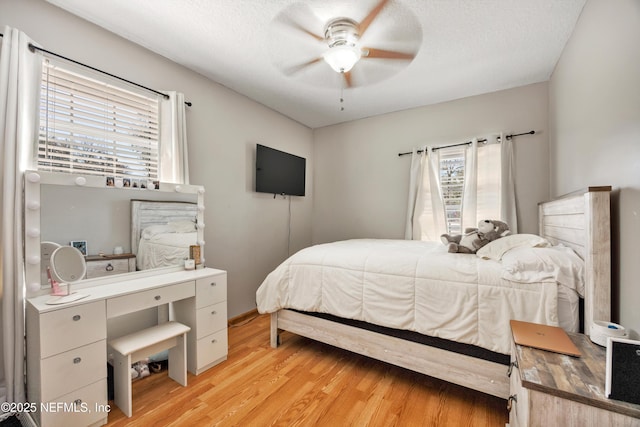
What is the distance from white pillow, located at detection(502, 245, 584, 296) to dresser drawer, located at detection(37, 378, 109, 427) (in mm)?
2450

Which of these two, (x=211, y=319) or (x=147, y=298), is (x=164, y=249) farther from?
(x=211, y=319)

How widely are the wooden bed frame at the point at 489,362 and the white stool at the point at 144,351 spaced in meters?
0.78

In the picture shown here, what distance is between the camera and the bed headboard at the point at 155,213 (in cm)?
205

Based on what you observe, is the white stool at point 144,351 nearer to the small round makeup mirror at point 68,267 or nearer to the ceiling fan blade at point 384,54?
the small round makeup mirror at point 68,267

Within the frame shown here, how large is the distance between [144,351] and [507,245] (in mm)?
2582

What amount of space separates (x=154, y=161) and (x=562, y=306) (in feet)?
9.95

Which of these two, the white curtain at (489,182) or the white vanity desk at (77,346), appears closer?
the white vanity desk at (77,346)

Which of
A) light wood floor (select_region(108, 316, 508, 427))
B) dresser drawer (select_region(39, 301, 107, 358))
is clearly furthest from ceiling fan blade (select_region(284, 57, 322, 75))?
light wood floor (select_region(108, 316, 508, 427))

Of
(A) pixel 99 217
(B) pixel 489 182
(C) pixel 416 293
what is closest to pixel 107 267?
(A) pixel 99 217

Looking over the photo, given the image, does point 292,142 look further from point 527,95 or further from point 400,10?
point 527,95

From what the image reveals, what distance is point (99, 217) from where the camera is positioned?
1877mm

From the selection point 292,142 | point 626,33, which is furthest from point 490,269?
point 292,142

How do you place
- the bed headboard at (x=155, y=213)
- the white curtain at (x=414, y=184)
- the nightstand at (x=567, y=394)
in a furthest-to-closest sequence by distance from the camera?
1. the white curtain at (x=414, y=184)
2. the bed headboard at (x=155, y=213)
3. the nightstand at (x=567, y=394)

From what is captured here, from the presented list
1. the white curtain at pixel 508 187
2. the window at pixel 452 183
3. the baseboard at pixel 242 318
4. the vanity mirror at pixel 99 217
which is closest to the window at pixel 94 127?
the vanity mirror at pixel 99 217
